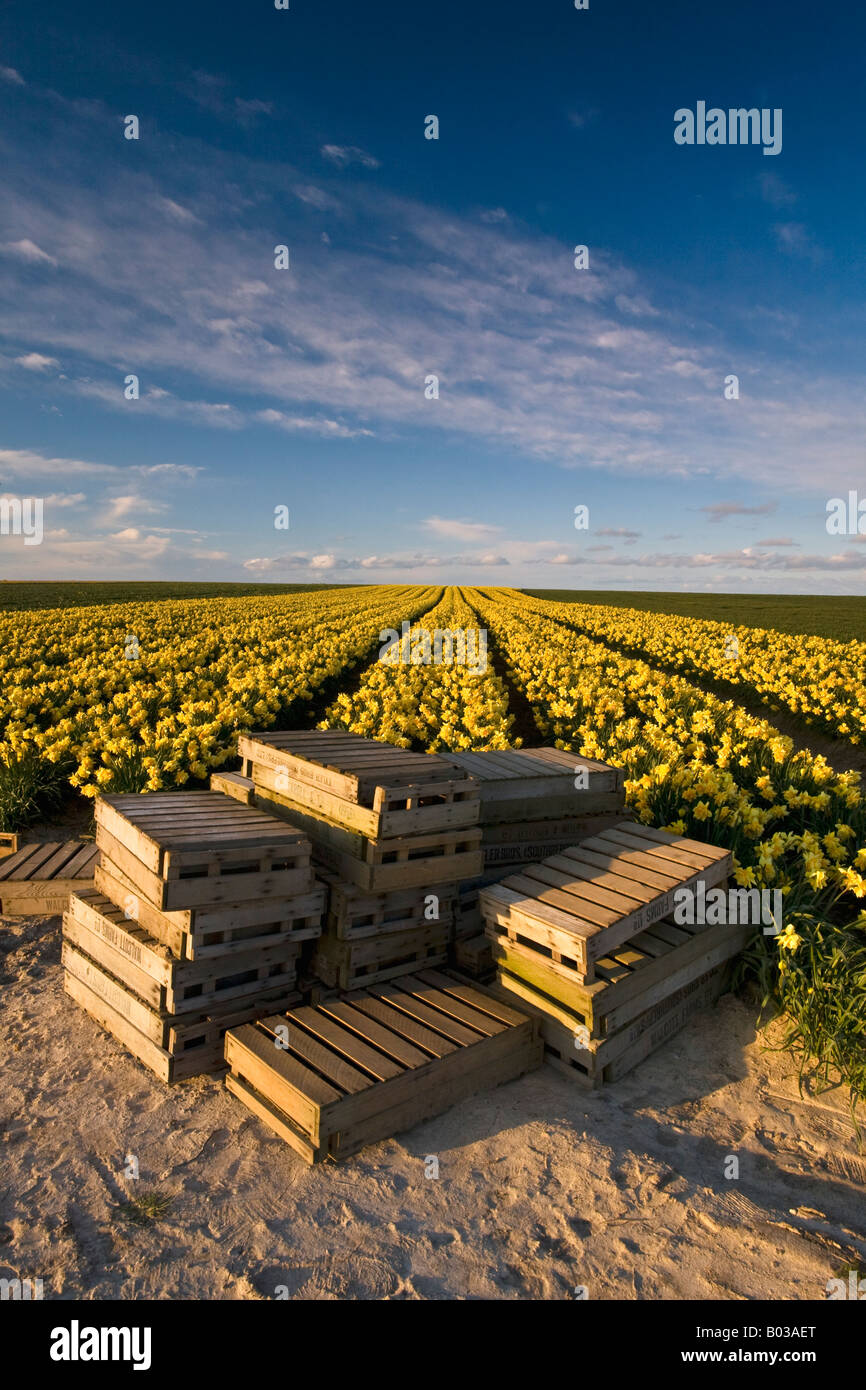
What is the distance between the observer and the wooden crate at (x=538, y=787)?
6102 mm

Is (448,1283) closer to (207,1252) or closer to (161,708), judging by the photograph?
(207,1252)

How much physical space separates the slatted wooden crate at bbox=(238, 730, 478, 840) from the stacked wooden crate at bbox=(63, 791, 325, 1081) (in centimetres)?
41

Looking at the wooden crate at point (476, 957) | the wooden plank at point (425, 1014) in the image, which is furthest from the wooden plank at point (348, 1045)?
the wooden crate at point (476, 957)

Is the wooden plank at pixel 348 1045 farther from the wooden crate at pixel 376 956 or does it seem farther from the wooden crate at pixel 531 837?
the wooden crate at pixel 531 837

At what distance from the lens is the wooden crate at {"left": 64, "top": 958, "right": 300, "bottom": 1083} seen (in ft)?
14.3

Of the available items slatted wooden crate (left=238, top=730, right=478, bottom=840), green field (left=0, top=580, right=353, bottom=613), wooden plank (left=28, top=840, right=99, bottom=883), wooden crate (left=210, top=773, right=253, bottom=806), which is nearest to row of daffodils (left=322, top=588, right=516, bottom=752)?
wooden crate (left=210, top=773, right=253, bottom=806)

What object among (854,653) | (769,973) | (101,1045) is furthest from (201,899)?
(854,653)

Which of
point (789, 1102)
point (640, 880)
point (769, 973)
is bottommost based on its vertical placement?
point (789, 1102)

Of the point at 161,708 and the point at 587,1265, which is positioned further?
the point at 161,708

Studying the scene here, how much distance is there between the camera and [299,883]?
4660mm

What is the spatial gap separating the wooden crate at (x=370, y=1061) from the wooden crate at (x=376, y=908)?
0.42 metres

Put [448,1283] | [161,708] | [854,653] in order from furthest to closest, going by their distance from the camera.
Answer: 1. [854,653]
2. [161,708]
3. [448,1283]
